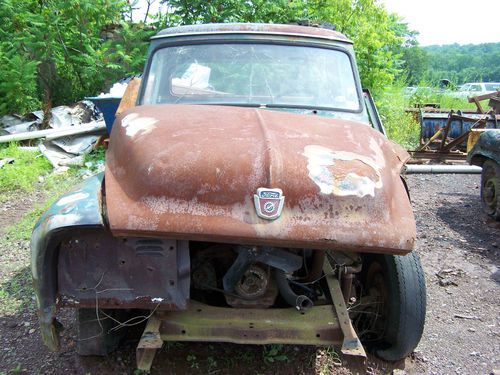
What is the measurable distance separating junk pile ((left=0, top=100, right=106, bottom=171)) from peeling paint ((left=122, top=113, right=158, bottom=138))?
4.84 m

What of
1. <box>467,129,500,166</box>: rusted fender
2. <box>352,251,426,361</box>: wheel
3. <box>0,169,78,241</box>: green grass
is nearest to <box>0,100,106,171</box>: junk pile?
<box>0,169,78,241</box>: green grass

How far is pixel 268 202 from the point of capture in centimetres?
227

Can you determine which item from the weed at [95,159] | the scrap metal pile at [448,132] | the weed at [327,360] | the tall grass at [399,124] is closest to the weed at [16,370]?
the weed at [327,360]

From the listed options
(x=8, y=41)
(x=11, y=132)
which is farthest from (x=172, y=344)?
(x=8, y=41)

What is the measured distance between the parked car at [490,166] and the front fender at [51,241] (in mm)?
5120

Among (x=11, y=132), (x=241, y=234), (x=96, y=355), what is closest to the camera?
(x=241, y=234)

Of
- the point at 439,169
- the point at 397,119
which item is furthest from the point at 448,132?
the point at 439,169

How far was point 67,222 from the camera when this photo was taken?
2318 mm

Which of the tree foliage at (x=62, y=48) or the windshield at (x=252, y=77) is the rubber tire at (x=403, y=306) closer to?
the windshield at (x=252, y=77)

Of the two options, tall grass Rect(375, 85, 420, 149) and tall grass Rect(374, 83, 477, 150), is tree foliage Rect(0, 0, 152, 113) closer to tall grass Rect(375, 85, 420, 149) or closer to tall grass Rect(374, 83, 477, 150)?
tall grass Rect(374, 83, 477, 150)

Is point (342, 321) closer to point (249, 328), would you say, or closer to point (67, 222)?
point (249, 328)

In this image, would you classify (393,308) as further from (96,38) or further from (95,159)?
(96,38)

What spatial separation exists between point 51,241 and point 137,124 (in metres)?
0.83

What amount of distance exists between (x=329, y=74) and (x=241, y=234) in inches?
76.8
